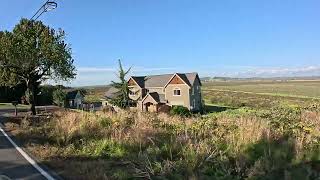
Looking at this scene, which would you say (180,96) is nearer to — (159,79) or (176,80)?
(176,80)

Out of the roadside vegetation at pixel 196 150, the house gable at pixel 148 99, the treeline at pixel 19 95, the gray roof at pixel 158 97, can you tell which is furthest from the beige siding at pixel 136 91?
the roadside vegetation at pixel 196 150

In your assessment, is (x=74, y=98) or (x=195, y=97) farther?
(x=74, y=98)

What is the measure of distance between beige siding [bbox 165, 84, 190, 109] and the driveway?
186ft

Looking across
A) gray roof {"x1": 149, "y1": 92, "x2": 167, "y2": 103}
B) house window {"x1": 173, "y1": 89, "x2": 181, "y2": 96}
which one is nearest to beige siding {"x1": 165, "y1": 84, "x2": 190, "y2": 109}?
house window {"x1": 173, "y1": 89, "x2": 181, "y2": 96}

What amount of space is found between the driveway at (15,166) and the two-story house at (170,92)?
5436cm

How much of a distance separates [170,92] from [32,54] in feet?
130

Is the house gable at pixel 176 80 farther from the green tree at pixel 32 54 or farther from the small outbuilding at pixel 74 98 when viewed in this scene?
the green tree at pixel 32 54

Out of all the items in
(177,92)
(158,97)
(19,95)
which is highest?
(19,95)

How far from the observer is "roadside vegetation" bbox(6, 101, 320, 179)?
9.17 meters

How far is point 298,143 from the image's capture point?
34.8 ft

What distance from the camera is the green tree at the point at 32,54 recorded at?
3547cm

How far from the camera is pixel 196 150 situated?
419 inches

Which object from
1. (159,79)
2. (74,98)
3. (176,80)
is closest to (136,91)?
(159,79)

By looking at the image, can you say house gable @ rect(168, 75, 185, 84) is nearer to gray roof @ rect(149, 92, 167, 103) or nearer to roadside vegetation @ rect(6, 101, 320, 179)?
gray roof @ rect(149, 92, 167, 103)
